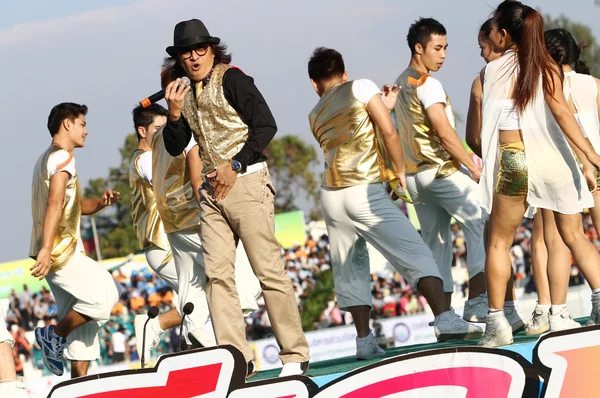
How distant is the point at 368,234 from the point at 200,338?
1.68m

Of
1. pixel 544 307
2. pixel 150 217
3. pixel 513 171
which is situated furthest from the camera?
pixel 150 217

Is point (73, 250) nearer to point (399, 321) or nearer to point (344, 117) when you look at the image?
point (344, 117)

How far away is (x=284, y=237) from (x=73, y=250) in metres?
19.2

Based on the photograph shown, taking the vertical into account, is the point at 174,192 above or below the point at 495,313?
above

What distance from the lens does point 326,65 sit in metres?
6.63

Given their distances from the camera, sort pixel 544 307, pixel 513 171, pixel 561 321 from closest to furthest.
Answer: pixel 513 171
pixel 561 321
pixel 544 307

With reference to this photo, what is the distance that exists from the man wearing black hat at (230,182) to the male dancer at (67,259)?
1.46 m

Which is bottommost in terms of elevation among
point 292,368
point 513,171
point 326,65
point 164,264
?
point 292,368

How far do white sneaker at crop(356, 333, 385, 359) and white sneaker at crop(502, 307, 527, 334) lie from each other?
2.96ft

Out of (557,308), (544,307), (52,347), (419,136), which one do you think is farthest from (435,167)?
(52,347)

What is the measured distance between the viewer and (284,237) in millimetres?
25969

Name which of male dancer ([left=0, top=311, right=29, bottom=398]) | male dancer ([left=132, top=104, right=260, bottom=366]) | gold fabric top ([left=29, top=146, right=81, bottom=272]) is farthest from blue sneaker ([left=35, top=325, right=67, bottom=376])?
male dancer ([left=0, top=311, right=29, bottom=398])

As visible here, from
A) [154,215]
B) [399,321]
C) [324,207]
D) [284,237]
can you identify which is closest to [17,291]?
[284,237]

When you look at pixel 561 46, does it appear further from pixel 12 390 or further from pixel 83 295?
pixel 12 390
